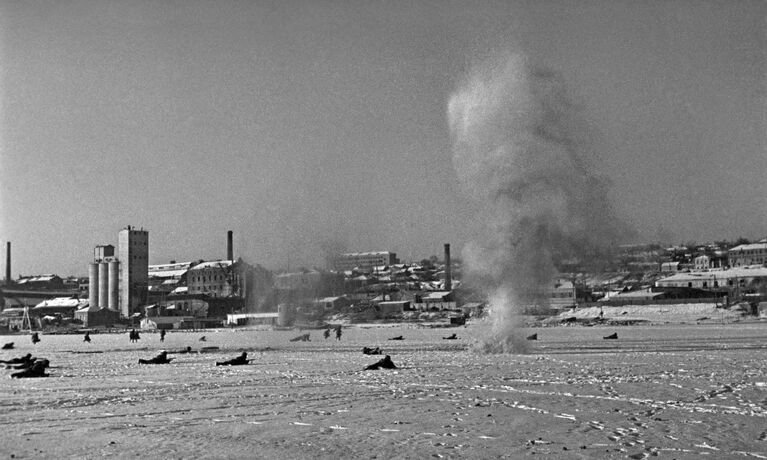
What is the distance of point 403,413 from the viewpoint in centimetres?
2388

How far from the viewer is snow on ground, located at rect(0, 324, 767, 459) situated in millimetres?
18391

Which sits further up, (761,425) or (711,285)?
(711,285)

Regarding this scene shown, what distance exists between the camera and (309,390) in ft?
100

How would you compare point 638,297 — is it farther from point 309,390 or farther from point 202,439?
point 202,439

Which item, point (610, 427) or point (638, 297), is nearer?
point (610, 427)

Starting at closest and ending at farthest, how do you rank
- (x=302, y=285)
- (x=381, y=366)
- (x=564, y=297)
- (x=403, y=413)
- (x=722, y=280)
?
(x=403, y=413)
(x=381, y=366)
(x=302, y=285)
(x=564, y=297)
(x=722, y=280)

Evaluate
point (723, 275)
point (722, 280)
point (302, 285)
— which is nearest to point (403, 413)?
point (302, 285)

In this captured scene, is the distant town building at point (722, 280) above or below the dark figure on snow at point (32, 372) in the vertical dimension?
above

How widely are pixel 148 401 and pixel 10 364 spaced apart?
2397cm

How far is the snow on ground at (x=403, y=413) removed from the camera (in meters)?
18.4

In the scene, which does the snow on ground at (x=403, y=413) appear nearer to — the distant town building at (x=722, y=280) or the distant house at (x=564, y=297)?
the distant house at (x=564, y=297)

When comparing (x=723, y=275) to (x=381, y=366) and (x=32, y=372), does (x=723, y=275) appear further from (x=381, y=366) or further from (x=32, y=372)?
(x=32, y=372)

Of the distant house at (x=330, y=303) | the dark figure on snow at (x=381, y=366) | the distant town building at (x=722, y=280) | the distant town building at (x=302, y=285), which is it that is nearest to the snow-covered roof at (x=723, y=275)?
the distant town building at (x=722, y=280)

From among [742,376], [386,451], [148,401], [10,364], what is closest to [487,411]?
[386,451]
